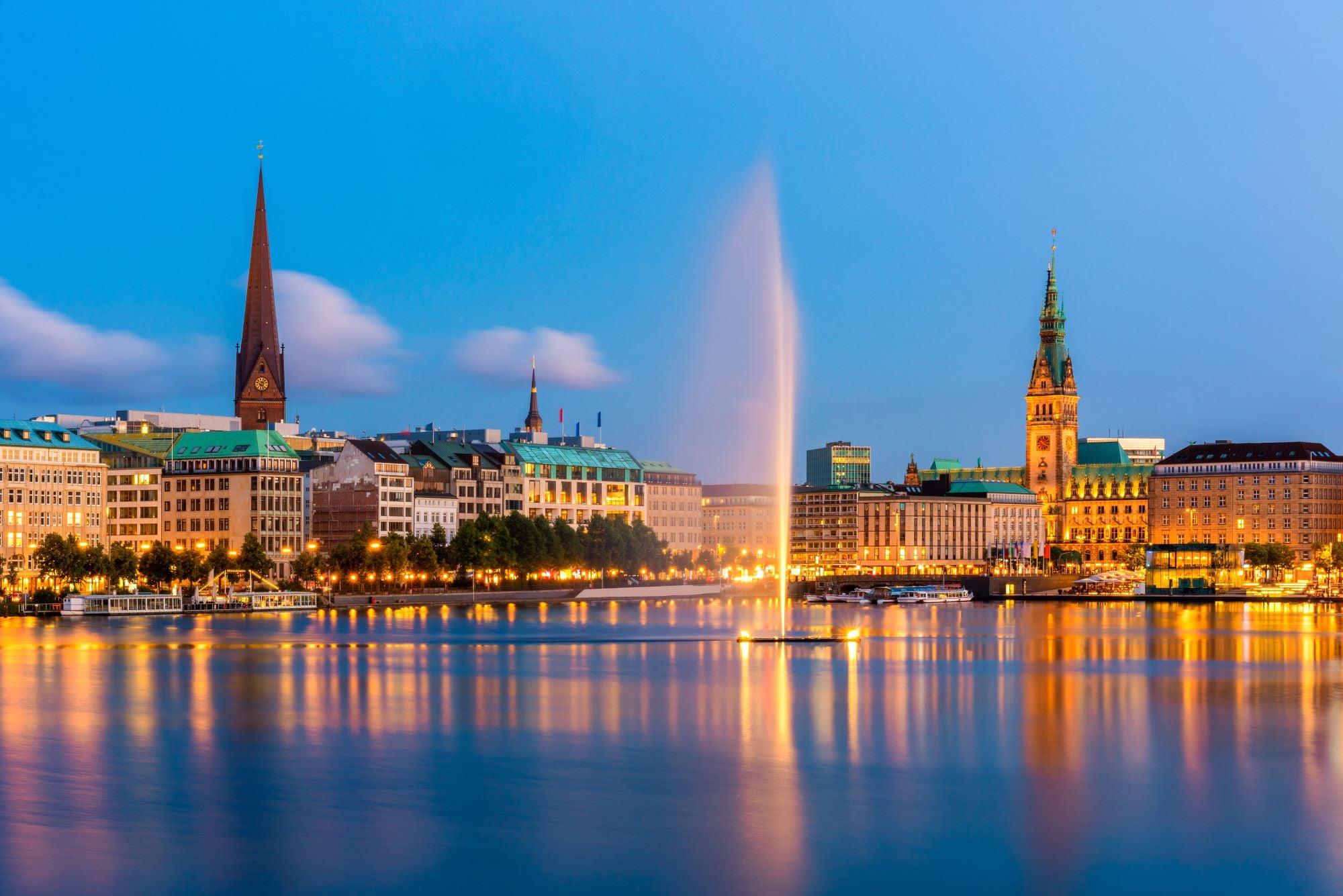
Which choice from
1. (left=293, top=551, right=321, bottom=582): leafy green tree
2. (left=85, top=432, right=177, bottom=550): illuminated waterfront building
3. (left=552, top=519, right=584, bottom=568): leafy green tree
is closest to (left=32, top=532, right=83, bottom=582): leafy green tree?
(left=293, top=551, right=321, bottom=582): leafy green tree

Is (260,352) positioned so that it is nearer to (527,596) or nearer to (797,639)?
(527,596)

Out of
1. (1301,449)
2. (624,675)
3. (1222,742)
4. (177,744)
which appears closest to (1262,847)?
(1222,742)

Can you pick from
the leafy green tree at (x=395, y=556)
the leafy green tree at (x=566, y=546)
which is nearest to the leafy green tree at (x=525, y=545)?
the leafy green tree at (x=566, y=546)

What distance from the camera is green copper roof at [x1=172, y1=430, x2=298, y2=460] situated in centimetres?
14500

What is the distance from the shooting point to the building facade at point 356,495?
148625 millimetres

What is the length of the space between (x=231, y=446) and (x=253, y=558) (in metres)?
16.3

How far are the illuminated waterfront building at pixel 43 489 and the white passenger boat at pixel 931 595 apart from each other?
64241 millimetres

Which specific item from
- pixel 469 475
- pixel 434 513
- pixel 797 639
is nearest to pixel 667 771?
pixel 797 639

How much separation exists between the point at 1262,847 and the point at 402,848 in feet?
47.0

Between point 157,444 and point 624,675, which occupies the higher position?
point 157,444

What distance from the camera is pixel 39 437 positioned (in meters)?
138

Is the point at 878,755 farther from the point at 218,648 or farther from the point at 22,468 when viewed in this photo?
the point at 22,468

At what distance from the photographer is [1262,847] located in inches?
1268

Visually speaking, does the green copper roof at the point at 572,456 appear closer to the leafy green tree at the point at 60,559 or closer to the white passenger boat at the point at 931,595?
the white passenger boat at the point at 931,595
